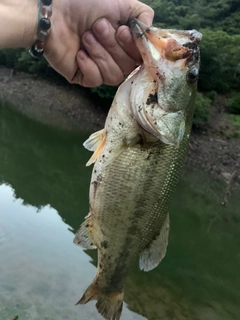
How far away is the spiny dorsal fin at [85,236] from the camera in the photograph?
2799 millimetres

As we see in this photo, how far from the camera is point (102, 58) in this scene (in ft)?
9.11

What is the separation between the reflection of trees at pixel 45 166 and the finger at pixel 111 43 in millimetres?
8224

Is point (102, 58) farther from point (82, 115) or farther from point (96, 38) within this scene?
point (82, 115)

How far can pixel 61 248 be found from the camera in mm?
9359

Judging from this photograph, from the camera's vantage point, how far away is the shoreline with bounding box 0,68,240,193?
21625 mm

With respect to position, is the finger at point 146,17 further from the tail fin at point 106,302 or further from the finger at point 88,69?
the tail fin at point 106,302

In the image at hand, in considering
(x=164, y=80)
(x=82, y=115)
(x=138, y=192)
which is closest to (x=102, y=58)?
(x=164, y=80)

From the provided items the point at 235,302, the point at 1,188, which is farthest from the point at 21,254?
the point at 235,302

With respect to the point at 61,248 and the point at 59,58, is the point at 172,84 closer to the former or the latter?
the point at 59,58

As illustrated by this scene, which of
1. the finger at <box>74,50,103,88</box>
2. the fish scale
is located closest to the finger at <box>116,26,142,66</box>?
the finger at <box>74,50,103,88</box>

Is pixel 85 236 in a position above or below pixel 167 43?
below

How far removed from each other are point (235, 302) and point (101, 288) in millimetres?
7222

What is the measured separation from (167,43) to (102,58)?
0.57 meters

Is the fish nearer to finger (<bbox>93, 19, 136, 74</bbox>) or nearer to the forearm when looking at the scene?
finger (<bbox>93, 19, 136, 74</bbox>)
